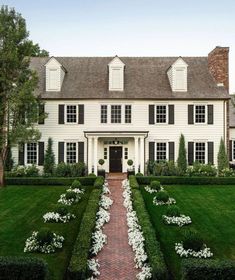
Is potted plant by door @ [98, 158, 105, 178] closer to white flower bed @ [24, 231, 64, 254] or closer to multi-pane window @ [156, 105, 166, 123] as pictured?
multi-pane window @ [156, 105, 166, 123]

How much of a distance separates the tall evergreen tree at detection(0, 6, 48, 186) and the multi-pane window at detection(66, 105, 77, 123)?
4977mm

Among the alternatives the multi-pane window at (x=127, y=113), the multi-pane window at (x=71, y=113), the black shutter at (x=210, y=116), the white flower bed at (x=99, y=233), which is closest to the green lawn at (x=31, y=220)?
the white flower bed at (x=99, y=233)

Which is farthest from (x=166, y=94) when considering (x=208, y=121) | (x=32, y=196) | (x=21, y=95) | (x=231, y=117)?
(x=32, y=196)

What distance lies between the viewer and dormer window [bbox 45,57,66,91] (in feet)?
102

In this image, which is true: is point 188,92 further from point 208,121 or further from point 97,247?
point 97,247

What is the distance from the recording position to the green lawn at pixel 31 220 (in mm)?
13020

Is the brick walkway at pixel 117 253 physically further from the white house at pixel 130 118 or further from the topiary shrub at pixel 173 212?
the white house at pixel 130 118

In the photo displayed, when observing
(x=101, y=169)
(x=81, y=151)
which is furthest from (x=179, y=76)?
(x=81, y=151)

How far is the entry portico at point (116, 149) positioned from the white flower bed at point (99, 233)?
7785 millimetres

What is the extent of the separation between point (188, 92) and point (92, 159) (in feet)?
32.7

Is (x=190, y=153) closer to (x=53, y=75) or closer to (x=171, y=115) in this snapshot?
(x=171, y=115)

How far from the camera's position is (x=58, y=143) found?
3041 centimetres

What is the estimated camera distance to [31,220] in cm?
1752

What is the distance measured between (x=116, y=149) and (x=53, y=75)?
8.34 m
